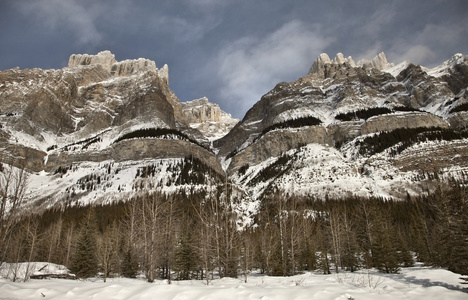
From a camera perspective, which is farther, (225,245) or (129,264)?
(129,264)

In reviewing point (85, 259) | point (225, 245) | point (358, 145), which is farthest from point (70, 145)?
point (225, 245)

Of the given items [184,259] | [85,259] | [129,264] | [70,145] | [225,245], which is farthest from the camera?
[70,145]

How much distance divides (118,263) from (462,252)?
113 feet

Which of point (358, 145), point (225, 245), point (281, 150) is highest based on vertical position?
point (281, 150)

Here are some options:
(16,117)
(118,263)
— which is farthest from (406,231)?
(16,117)

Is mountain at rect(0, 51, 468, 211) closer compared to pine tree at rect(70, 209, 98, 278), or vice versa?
pine tree at rect(70, 209, 98, 278)

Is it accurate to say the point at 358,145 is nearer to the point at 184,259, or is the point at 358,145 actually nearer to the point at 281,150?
the point at 281,150

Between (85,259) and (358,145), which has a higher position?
(358,145)

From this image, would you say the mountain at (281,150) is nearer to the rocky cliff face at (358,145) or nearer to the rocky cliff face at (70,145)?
the rocky cliff face at (358,145)

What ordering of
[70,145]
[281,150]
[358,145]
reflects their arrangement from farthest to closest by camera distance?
[70,145], [281,150], [358,145]

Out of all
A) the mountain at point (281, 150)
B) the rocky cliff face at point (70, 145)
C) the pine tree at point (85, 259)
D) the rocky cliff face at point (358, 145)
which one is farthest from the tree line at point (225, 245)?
the rocky cliff face at point (70, 145)

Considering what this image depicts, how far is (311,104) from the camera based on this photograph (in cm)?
19425

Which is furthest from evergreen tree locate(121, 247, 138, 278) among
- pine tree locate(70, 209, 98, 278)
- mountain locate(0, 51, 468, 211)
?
mountain locate(0, 51, 468, 211)

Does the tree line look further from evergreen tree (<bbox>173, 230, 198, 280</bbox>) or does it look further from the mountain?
the mountain
